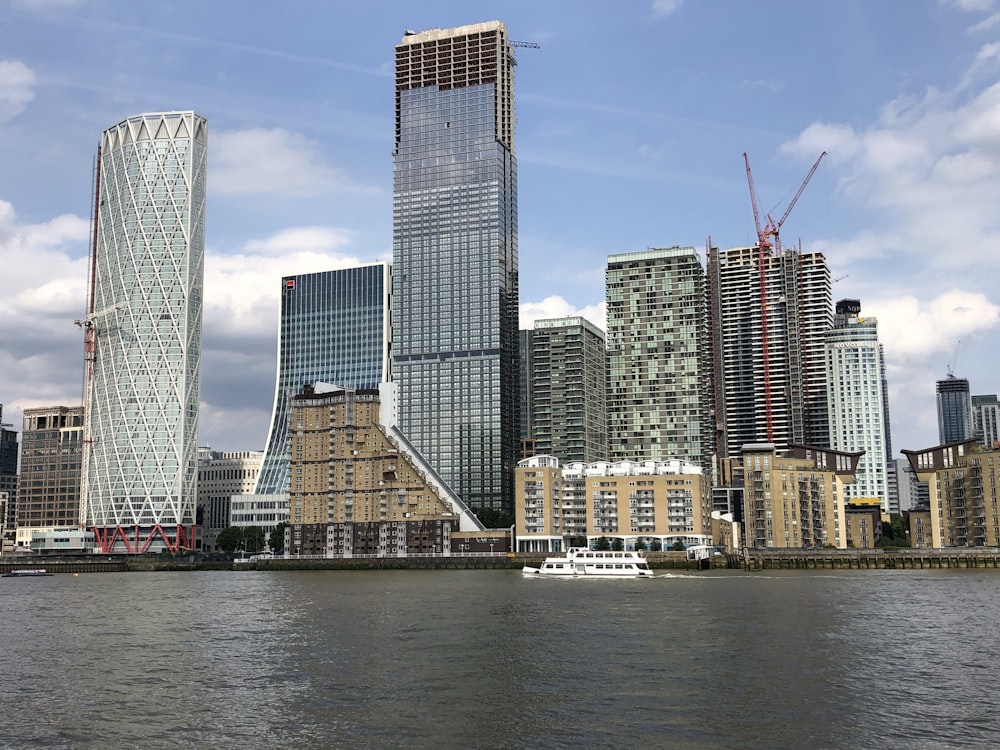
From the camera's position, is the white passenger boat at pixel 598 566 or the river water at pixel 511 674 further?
the white passenger boat at pixel 598 566

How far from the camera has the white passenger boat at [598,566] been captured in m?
173

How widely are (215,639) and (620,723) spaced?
4483 centimetres

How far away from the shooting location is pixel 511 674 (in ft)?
207

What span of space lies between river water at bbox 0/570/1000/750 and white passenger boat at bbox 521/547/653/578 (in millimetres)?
55410

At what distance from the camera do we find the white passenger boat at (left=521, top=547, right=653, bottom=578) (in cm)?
17338

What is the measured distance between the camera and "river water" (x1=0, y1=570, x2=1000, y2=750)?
47875 mm

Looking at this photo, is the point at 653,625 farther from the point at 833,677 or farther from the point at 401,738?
the point at 401,738

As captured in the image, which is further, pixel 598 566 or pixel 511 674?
pixel 598 566

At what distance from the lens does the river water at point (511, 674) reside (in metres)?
47.9

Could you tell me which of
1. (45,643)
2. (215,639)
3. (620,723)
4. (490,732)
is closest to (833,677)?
(620,723)

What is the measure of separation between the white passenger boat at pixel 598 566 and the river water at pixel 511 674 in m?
55.4

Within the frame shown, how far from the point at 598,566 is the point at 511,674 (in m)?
117

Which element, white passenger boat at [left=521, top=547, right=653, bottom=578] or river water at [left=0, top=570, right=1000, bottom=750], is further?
white passenger boat at [left=521, top=547, right=653, bottom=578]

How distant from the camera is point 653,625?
290ft
